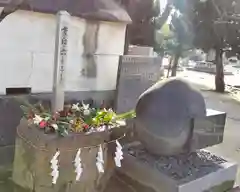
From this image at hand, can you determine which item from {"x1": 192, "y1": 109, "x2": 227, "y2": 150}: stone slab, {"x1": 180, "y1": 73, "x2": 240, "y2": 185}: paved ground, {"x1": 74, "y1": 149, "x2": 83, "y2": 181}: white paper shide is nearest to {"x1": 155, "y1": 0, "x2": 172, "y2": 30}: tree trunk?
{"x1": 180, "y1": 73, "x2": 240, "y2": 185}: paved ground

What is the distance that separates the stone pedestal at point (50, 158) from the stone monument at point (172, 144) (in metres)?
0.65

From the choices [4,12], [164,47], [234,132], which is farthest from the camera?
[164,47]

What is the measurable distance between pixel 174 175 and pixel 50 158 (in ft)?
5.01

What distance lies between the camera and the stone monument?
164 inches

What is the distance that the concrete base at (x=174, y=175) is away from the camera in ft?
12.9

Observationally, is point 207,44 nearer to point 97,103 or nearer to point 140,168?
point 97,103

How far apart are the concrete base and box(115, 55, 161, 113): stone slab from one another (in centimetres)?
225

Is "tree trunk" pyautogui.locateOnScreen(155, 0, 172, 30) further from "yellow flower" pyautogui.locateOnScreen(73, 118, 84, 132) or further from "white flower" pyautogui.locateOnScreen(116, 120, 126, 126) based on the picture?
"yellow flower" pyautogui.locateOnScreen(73, 118, 84, 132)

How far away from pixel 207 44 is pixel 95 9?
357 inches

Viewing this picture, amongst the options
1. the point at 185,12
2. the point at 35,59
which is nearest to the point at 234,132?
the point at 35,59

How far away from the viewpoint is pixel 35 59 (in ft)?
18.4

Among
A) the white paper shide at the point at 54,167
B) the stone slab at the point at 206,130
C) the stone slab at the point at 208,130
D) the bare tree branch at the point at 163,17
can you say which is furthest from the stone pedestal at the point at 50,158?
the bare tree branch at the point at 163,17

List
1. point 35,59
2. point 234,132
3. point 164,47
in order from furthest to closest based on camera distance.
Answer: point 164,47, point 234,132, point 35,59

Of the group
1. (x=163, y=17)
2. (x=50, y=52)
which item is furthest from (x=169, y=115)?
(x=163, y=17)
